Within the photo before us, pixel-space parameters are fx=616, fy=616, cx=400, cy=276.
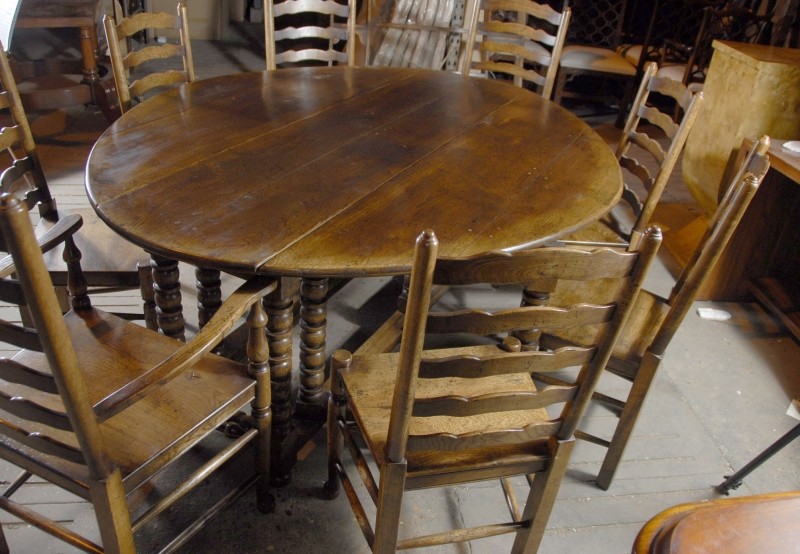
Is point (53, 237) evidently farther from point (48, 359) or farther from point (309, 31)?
point (309, 31)

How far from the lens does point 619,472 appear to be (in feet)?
6.32

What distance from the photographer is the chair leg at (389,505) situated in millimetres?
1199

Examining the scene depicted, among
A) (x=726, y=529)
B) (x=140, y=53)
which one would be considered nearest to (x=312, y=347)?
(x=726, y=529)

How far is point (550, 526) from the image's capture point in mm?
1729

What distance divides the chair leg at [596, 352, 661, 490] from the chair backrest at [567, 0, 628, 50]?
4.05 m

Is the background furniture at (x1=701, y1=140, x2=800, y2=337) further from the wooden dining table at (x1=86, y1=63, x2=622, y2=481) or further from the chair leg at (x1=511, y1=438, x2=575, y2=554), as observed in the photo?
the chair leg at (x1=511, y1=438, x2=575, y2=554)

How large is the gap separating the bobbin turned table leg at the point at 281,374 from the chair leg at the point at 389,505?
0.48m

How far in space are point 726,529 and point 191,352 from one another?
0.97 m

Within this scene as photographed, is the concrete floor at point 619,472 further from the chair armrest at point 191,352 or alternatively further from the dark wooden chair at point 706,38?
the dark wooden chair at point 706,38

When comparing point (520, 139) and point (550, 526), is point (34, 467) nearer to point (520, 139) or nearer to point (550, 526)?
point (550, 526)

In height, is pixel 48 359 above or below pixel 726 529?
above

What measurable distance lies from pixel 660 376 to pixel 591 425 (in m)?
0.46

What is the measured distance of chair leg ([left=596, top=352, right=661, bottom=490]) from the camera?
1628 millimetres

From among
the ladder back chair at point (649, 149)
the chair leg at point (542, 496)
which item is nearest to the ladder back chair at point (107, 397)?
the chair leg at point (542, 496)
